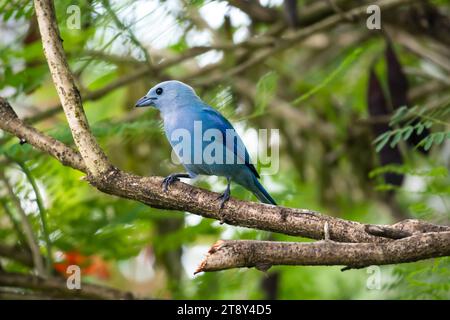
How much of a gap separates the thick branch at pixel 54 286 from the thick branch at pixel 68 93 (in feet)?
6.02

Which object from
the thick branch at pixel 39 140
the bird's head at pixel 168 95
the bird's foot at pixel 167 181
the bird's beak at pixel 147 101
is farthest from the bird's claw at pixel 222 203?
the bird's beak at pixel 147 101

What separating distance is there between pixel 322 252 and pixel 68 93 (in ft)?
4.64

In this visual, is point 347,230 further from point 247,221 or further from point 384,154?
point 384,154

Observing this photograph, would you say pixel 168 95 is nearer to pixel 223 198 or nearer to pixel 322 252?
pixel 223 198

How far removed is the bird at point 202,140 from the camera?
4.56 metres

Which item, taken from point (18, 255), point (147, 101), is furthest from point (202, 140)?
point (18, 255)

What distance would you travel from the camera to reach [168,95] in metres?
4.98

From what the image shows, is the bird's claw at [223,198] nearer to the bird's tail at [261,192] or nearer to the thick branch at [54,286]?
the bird's tail at [261,192]

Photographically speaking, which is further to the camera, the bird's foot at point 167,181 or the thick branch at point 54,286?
the thick branch at point 54,286

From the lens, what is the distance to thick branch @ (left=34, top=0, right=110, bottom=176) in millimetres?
3637

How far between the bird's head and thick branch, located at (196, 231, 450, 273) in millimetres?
1883

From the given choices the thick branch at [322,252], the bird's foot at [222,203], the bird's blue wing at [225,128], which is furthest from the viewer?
the bird's blue wing at [225,128]
